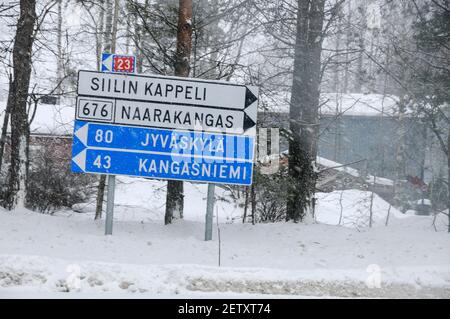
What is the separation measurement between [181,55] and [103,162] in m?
2.62

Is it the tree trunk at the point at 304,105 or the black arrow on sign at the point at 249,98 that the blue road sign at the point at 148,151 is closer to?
the black arrow on sign at the point at 249,98

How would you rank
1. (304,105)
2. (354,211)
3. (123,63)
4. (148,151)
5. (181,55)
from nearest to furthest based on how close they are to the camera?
(148,151)
(123,63)
(181,55)
(304,105)
(354,211)

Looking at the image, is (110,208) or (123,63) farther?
(123,63)

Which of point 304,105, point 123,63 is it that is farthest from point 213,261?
point 304,105

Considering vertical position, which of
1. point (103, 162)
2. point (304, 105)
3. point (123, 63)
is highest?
point (123, 63)

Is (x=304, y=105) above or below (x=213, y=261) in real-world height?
above

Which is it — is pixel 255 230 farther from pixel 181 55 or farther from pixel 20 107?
pixel 20 107

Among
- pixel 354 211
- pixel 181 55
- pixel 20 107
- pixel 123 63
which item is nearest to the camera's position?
pixel 123 63

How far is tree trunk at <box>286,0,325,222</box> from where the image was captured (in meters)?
10.1

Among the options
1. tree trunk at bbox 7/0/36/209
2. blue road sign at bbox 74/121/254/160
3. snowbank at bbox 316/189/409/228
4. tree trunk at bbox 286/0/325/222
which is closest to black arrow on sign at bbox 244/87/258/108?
blue road sign at bbox 74/121/254/160

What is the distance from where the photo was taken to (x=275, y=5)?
10.4m

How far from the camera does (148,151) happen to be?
7371mm

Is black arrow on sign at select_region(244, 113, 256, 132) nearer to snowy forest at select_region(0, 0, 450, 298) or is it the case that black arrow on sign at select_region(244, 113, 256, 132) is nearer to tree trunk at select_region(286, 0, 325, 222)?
snowy forest at select_region(0, 0, 450, 298)

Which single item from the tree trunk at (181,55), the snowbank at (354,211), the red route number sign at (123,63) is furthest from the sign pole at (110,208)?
the snowbank at (354,211)
